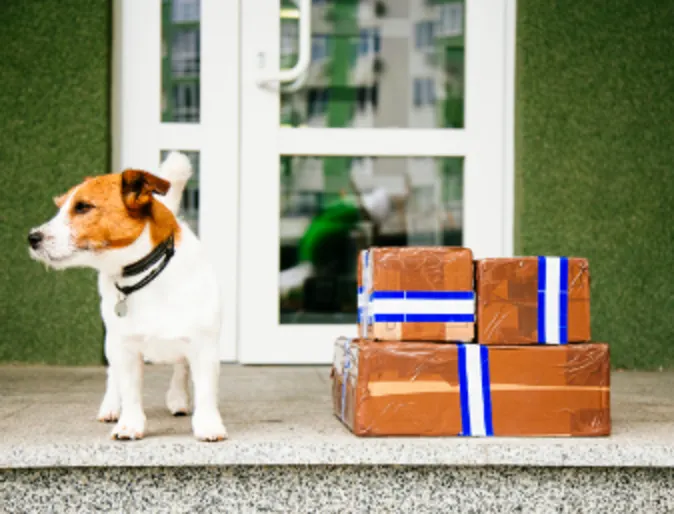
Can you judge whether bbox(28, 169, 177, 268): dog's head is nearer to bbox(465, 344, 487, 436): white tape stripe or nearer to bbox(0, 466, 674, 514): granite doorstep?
bbox(0, 466, 674, 514): granite doorstep

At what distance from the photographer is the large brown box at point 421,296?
76.5 inches

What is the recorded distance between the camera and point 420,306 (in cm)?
194

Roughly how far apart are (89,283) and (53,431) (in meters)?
1.33

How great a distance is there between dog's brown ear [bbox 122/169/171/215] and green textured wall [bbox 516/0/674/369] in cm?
185

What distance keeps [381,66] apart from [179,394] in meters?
1.68

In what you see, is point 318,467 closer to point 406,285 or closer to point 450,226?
point 406,285

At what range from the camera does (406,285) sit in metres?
1.94

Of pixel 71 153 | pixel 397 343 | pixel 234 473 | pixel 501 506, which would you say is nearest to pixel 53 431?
pixel 234 473

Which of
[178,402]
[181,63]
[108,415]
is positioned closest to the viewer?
[108,415]

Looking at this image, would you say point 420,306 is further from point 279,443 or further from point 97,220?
point 97,220

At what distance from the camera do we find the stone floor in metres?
1.75

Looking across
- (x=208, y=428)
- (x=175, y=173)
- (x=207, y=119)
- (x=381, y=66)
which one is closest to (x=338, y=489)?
(x=208, y=428)

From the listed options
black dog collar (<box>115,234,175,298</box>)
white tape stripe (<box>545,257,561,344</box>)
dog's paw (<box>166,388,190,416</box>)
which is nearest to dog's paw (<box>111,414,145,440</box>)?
black dog collar (<box>115,234,175,298</box>)

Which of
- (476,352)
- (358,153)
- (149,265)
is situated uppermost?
(358,153)
